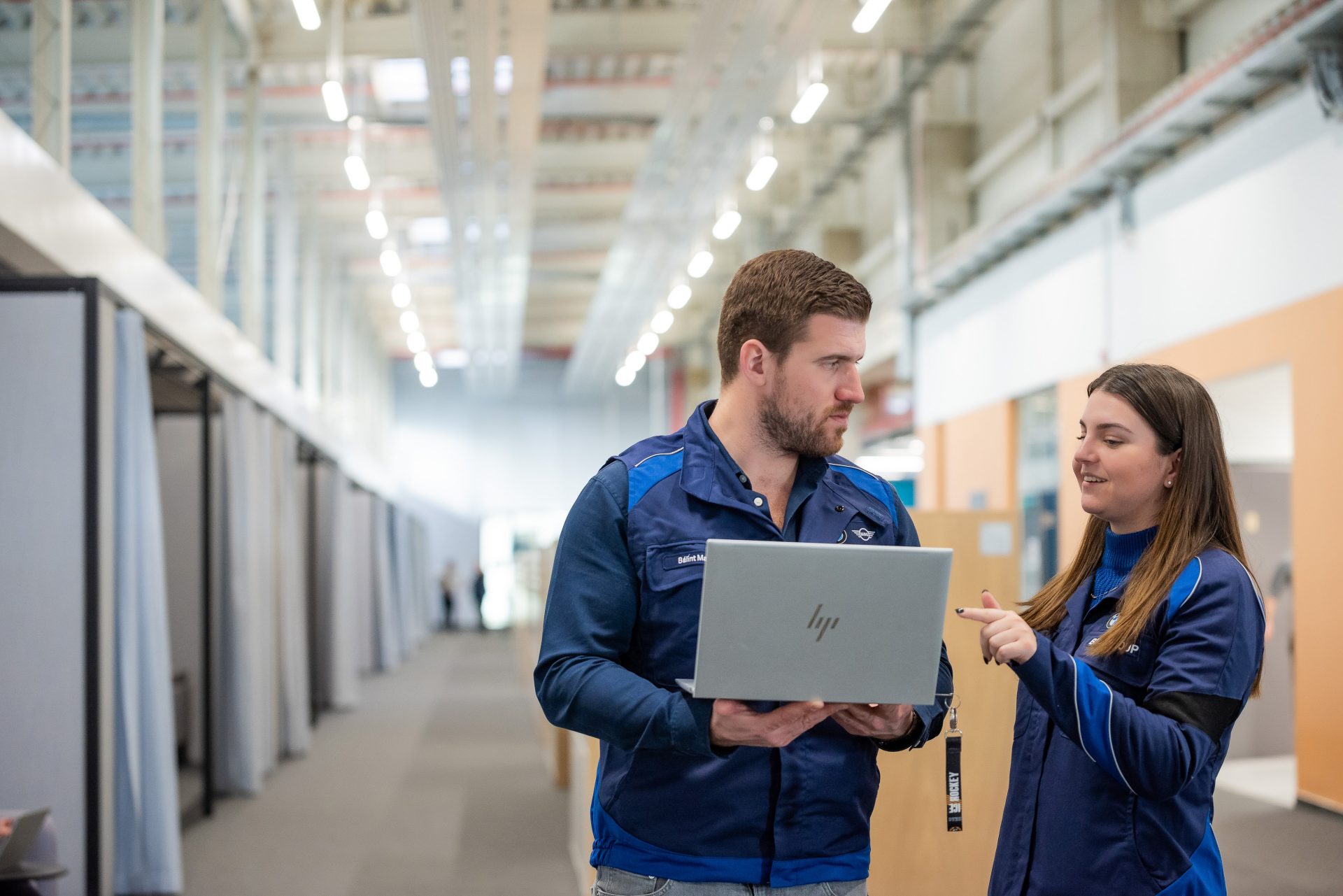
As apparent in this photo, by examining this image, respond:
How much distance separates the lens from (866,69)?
13289 millimetres

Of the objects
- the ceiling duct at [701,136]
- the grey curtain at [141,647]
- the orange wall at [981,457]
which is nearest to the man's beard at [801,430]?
the grey curtain at [141,647]

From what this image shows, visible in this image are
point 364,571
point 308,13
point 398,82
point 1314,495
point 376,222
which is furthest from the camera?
point 364,571

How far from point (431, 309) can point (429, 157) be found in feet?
27.9

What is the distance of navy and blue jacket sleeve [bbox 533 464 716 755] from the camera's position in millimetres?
1659

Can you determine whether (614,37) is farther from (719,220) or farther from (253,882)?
(253,882)

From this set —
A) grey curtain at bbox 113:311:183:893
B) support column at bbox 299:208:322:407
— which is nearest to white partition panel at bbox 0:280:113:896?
grey curtain at bbox 113:311:183:893

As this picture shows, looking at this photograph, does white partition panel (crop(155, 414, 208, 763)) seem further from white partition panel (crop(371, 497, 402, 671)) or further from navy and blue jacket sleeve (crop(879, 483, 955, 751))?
white partition panel (crop(371, 497, 402, 671))

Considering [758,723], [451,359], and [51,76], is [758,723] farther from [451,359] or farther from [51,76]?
[451,359]

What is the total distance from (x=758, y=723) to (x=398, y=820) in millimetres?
5756

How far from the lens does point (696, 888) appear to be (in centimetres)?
173

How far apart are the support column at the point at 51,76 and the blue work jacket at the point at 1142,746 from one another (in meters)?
5.96

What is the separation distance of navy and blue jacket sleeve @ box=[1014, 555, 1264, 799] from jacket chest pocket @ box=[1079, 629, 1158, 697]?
0.02 m

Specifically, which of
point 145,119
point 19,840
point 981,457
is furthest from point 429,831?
point 981,457

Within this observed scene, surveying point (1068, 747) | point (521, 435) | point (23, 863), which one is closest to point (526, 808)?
point (23, 863)
